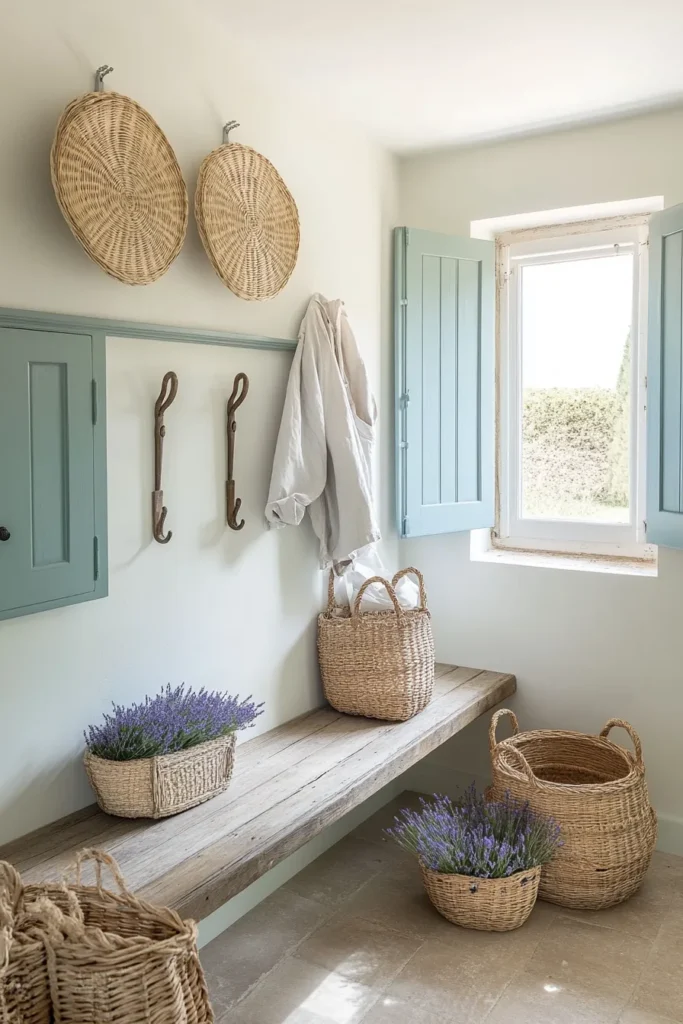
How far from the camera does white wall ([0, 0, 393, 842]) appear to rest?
194cm

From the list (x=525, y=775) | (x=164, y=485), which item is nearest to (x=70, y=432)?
(x=164, y=485)

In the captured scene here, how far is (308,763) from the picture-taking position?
2465mm

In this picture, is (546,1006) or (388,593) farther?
(388,593)

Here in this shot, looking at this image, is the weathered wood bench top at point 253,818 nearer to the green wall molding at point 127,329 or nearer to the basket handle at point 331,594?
the basket handle at point 331,594

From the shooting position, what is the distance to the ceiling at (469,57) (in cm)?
230

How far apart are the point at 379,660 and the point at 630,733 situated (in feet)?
2.75

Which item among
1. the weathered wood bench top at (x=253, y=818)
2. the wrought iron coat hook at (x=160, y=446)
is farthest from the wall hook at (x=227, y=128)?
the weathered wood bench top at (x=253, y=818)

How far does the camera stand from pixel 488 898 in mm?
2529

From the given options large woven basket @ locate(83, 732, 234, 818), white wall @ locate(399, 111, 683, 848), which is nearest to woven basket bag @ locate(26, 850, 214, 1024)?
large woven basket @ locate(83, 732, 234, 818)

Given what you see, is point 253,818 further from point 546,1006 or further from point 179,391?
point 179,391

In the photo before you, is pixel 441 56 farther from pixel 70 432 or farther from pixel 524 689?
pixel 524 689

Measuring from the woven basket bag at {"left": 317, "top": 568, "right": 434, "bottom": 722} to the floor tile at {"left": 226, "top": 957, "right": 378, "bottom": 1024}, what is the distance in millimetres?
783

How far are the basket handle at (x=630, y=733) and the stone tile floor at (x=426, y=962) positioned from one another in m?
0.42

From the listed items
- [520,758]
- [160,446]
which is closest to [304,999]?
[520,758]
